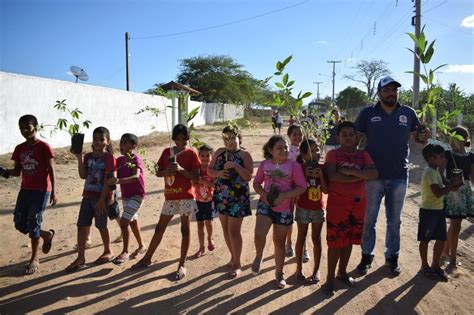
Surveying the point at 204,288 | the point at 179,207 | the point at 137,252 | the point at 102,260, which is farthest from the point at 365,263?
the point at 102,260

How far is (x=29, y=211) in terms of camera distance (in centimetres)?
418

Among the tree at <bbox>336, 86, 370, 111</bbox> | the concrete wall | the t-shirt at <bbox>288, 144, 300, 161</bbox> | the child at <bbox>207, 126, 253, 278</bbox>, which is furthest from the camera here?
the tree at <bbox>336, 86, 370, 111</bbox>

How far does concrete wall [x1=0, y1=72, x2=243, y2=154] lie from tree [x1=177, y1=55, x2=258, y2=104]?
18.5m

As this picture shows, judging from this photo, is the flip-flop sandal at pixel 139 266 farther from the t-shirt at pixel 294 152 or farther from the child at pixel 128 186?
the t-shirt at pixel 294 152

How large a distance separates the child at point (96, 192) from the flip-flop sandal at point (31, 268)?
0.39 metres

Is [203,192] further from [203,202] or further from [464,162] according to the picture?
[464,162]

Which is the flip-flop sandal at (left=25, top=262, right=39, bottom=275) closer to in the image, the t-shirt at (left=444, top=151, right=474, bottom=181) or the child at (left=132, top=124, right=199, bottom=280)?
the child at (left=132, top=124, right=199, bottom=280)

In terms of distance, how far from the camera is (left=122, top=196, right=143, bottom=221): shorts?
4.36 meters

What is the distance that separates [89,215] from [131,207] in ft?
1.55

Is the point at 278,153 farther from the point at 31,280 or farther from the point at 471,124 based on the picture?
the point at 471,124

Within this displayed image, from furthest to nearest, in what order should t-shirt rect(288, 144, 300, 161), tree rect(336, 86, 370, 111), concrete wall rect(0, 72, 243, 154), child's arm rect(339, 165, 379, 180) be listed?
tree rect(336, 86, 370, 111)
concrete wall rect(0, 72, 243, 154)
t-shirt rect(288, 144, 300, 161)
child's arm rect(339, 165, 379, 180)

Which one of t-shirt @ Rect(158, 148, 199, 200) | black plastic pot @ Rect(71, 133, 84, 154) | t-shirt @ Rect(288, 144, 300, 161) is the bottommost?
t-shirt @ Rect(158, 148, 199, 200)

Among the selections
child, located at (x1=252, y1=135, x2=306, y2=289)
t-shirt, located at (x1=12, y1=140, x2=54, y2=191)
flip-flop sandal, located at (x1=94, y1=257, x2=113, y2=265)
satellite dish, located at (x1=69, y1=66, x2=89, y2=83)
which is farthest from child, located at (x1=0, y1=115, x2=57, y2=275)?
satellite dish, located at (x1=69, y1=66, x2=89, y2=83)

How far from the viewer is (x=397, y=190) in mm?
4105
